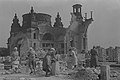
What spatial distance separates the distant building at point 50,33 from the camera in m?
47.7

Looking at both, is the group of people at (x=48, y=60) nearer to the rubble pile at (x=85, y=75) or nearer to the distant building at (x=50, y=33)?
the rubble pile at (x=85, y=75)

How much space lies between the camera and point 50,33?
5012cm

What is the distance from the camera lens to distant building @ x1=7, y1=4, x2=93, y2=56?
47.7 metres

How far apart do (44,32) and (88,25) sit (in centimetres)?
1000

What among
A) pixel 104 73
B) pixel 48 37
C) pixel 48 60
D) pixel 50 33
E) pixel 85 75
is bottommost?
pixel 85 75

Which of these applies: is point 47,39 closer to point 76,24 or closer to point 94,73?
point 76,24

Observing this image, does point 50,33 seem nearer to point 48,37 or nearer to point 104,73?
point 48,37

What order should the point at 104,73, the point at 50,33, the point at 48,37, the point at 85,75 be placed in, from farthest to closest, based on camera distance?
the point at 48,37 → the point at 50,33 → the point at 85,75 → the point at 104,73

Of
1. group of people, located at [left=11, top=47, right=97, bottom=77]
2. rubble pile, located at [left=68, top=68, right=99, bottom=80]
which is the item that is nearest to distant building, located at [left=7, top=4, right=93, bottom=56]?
group of people, located at [left=11, top=47, right=97, bottom=77]

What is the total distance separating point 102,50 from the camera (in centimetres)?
3438

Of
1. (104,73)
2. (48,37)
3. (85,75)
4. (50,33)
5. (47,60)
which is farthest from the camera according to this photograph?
(48,37)

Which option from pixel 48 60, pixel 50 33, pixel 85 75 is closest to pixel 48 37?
pixel 50 33

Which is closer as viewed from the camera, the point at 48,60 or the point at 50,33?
the point at 48,60

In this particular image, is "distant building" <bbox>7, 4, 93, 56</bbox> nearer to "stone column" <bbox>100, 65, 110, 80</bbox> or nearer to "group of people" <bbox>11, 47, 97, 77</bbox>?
"group of people" <bbox>11, 47, 97, 77</bbox>
